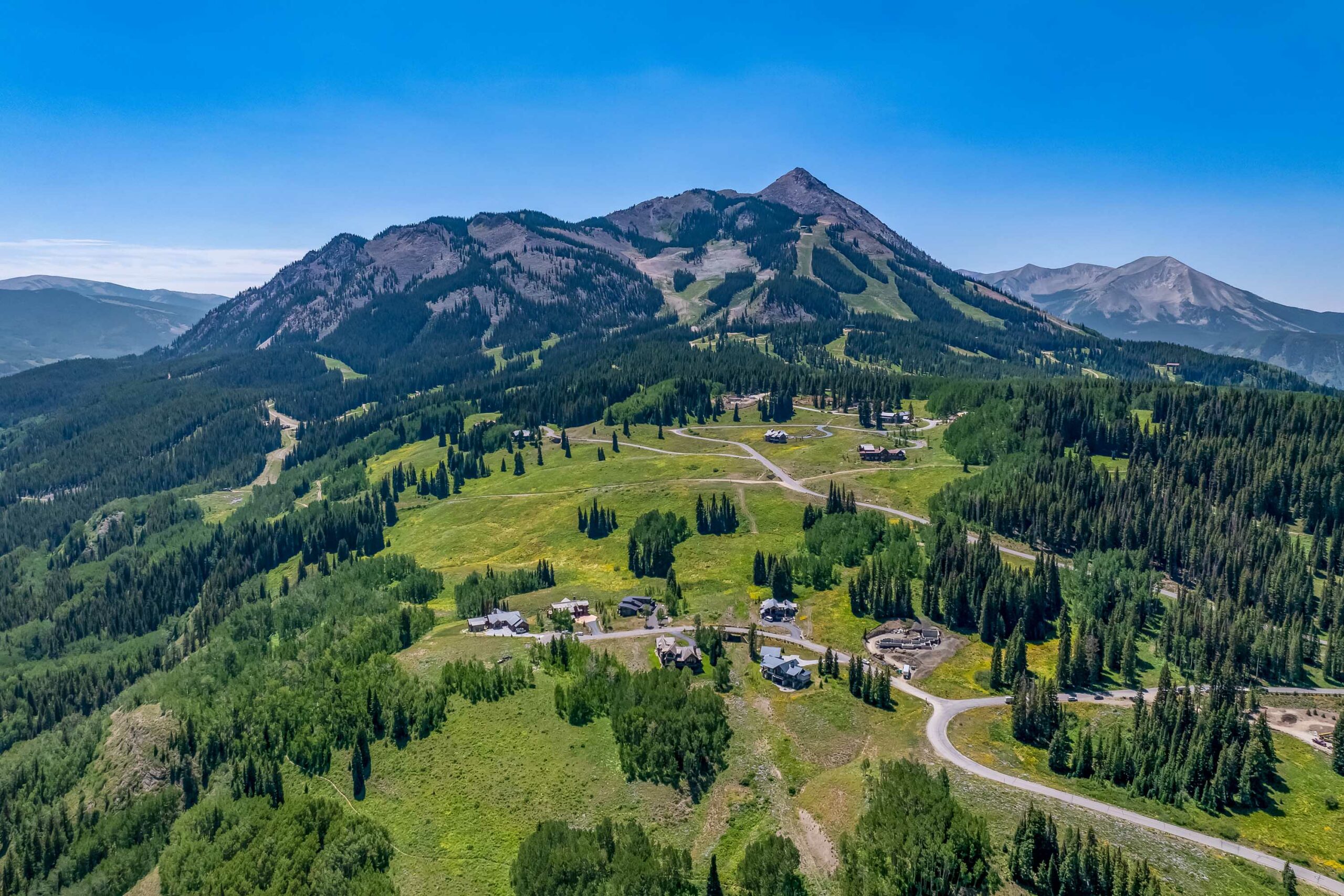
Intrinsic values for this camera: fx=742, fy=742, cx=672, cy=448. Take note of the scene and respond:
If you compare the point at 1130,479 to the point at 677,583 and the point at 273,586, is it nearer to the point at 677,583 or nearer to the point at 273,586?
the point at 677,583

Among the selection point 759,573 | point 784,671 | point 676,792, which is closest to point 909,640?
point 784,671

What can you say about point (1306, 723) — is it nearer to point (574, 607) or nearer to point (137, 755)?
point (574, 607)

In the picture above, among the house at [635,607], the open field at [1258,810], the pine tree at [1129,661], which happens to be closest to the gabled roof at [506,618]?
the house at [635,607]

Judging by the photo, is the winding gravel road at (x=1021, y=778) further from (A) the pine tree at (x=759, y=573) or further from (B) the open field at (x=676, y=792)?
(A) the pine tree at (x=759, y=573)

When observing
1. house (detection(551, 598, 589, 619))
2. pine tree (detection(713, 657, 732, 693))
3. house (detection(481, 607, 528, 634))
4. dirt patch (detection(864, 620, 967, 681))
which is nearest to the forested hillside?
pine tree (detection(713, 657, 732, 693))

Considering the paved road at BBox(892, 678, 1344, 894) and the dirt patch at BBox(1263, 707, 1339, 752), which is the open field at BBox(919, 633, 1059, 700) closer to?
the paved road at BBox(892, 678, 1344, 894)

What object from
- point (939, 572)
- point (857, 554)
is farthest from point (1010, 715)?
point (857, 554)
